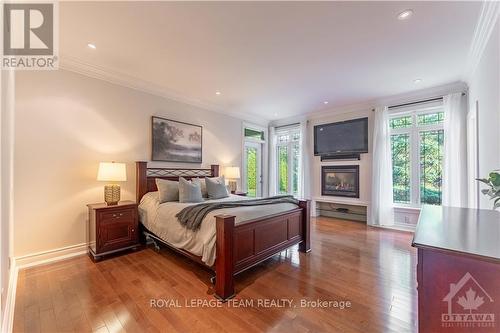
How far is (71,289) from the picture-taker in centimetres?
225

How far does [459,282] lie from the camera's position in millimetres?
902

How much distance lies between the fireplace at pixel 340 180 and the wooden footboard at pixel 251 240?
237 centimetres

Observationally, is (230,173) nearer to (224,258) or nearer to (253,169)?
(253,169)

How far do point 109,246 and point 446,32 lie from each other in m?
4.91

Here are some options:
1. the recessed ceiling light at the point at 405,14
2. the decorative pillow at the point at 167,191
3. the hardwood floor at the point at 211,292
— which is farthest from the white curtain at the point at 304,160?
the recessed ceiling light at the point at 405,14

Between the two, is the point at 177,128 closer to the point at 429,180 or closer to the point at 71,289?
the point at 71,289

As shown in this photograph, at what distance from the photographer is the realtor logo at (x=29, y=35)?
204 centimetres

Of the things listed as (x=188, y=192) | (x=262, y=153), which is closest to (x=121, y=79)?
(x=188, y=192)

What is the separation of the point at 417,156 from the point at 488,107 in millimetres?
2271

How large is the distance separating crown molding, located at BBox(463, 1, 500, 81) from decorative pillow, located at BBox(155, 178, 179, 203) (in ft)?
13.7

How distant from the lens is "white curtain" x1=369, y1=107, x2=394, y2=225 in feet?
15.1

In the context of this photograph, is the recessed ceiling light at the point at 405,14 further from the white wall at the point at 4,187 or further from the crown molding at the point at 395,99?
the white wall at the point at 4,187

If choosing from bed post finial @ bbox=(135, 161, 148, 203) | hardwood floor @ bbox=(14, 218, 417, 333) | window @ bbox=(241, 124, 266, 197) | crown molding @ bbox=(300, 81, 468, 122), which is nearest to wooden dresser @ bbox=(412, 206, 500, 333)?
hardwood floor @ bbox=(14, 218, 417, 333)

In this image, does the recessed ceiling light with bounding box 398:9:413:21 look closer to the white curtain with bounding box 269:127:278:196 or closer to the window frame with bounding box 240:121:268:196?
the window frame with bounding box 240:121:268:196
